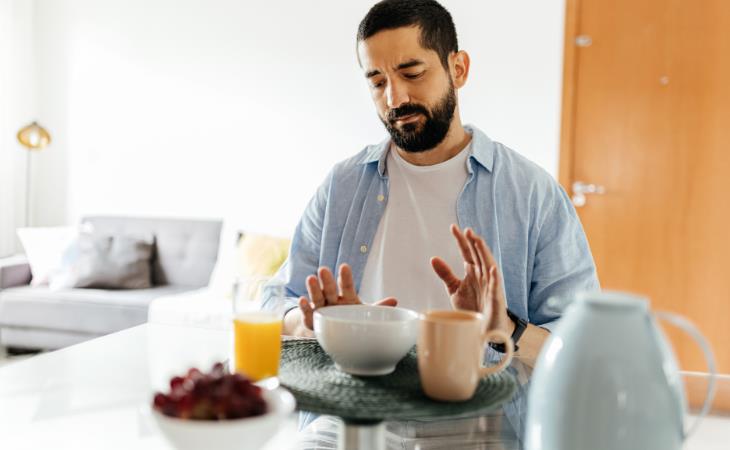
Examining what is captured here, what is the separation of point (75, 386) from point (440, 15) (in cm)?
107

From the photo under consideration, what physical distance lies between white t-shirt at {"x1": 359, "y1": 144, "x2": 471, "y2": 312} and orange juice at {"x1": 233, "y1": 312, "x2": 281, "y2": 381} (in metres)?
0.71

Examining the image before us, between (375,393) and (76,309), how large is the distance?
3.06m

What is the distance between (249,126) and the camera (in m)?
4.05

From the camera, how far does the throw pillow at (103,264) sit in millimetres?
3693

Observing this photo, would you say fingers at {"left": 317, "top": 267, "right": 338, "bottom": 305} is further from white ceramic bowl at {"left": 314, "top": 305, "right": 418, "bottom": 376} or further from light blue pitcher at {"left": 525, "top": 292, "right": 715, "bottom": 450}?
light blue pitcher at {"left": 525, "top": 292, "right": 715, "bottom": 450}

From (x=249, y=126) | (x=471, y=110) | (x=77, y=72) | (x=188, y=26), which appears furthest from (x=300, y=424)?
(x=77, y=72)

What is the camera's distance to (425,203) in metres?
1.59

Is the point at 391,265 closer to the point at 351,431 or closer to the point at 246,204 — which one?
the point at 351,431

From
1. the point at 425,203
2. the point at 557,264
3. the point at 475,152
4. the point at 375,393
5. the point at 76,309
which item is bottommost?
the point at 76,309

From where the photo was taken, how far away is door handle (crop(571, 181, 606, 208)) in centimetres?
333

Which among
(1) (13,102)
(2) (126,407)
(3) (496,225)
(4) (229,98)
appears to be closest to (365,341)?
(2) (126,407)

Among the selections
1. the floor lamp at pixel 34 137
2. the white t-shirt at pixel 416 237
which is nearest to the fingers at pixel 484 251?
the white t-shirt at pixel 416 237

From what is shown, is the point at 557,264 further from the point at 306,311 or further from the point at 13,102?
the point at 13,102

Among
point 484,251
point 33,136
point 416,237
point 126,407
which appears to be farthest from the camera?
point 33,136
